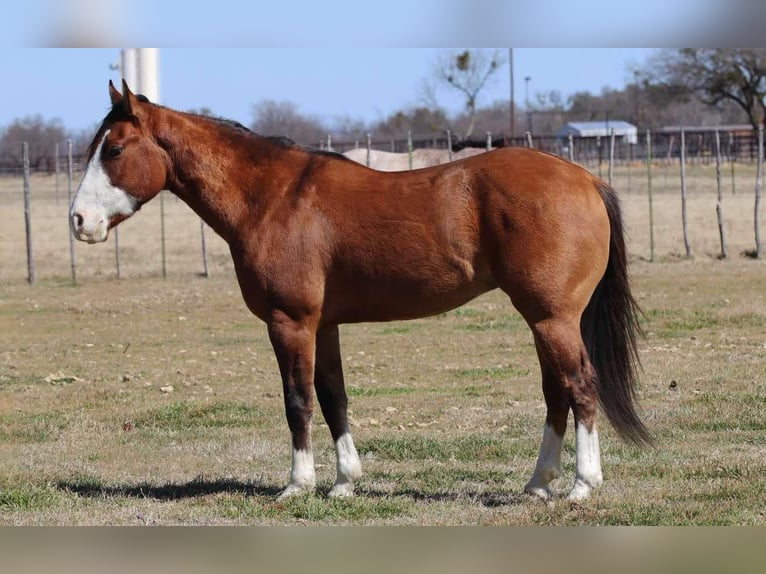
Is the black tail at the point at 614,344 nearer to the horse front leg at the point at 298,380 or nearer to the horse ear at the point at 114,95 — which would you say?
the horse front leg at the point at 298,380

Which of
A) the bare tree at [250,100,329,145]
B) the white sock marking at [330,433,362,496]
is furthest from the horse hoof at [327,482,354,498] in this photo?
the bare tree at [250,100,329,145]

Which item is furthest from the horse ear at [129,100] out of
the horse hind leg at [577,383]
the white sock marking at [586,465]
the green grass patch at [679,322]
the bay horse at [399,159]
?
the bay horse at [399,159]

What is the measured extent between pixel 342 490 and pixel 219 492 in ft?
2.64

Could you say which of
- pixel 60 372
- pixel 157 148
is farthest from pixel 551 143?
pixel 157 148

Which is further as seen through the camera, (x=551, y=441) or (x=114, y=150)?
(x=114, y=150)

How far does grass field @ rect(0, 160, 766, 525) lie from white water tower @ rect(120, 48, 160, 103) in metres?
2.76

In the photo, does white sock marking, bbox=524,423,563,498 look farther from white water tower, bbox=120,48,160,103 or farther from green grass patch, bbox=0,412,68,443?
green grass patch, bbox=0,412,68,443

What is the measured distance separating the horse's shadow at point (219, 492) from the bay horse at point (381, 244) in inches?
7.1

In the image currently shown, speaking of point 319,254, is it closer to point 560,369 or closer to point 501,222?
point 501,222

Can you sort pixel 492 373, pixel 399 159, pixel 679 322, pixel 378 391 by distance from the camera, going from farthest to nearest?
pixel 399 159 → pixel 679 322 → pixel 492 373 → pixel 378 391

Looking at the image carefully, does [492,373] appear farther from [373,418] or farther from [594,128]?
[594,128]

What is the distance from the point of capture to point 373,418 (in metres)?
8.88

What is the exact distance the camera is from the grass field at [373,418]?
605 cm

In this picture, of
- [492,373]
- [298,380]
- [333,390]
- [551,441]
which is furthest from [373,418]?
[551,441]
